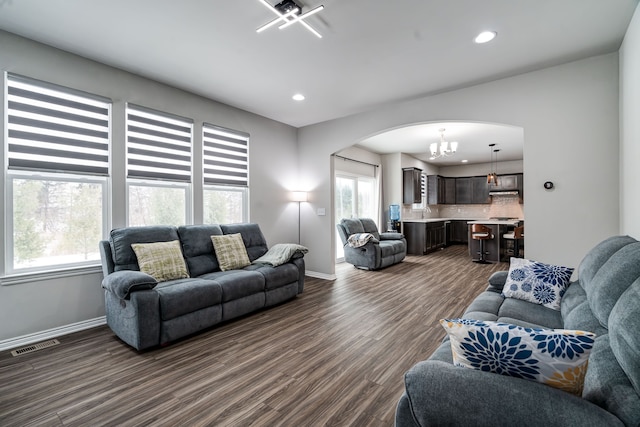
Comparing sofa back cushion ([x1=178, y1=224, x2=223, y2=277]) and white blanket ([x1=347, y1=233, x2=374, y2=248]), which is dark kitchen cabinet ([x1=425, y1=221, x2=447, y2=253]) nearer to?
white blanket ([x1=347, y1=233, x2=374, y2=248])

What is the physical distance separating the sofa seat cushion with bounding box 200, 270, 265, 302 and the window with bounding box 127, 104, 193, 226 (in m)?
1.13

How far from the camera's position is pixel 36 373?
231 centimetres

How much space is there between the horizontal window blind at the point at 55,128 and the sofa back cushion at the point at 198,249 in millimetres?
1129

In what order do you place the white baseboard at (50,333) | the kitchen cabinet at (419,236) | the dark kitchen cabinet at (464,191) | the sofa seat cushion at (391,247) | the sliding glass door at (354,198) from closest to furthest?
1. the white baseboard at (50,333)
2. the sofa seat cushion at (391,247)
3. the sliding glass door at (354,198)
4. the kitchen cabinet at (419,236)
5. the dark kitchen cabinet at (464,191)

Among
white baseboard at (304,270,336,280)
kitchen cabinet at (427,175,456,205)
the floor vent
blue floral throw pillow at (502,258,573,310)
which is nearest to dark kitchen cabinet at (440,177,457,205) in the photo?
kitchen cabinet at (427,175,456,205)

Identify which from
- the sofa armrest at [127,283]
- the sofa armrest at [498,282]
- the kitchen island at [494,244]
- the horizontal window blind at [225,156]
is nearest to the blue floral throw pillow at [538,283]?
the sofa armrest at [498,282]

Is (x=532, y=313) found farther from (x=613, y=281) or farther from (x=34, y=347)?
(x=34, y=347)

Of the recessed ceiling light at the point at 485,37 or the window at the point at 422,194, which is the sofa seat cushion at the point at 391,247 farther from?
the recessed ceiling light at the point at 485,37

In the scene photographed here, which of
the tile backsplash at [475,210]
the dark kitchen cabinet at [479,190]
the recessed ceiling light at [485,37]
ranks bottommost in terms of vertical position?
the tile backsplash at [475,210]

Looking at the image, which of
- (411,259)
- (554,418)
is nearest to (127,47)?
(554,418)

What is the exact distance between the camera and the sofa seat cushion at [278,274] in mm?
3695

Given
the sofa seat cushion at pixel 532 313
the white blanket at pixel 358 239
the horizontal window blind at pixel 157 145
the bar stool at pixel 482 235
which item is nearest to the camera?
the sofa seat cushion at pixel 532 313

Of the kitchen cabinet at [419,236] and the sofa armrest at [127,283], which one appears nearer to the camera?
the sofa armrest at [127,283]

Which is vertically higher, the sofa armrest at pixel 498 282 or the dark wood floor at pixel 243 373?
the sofa armrest at pixel 498 282
